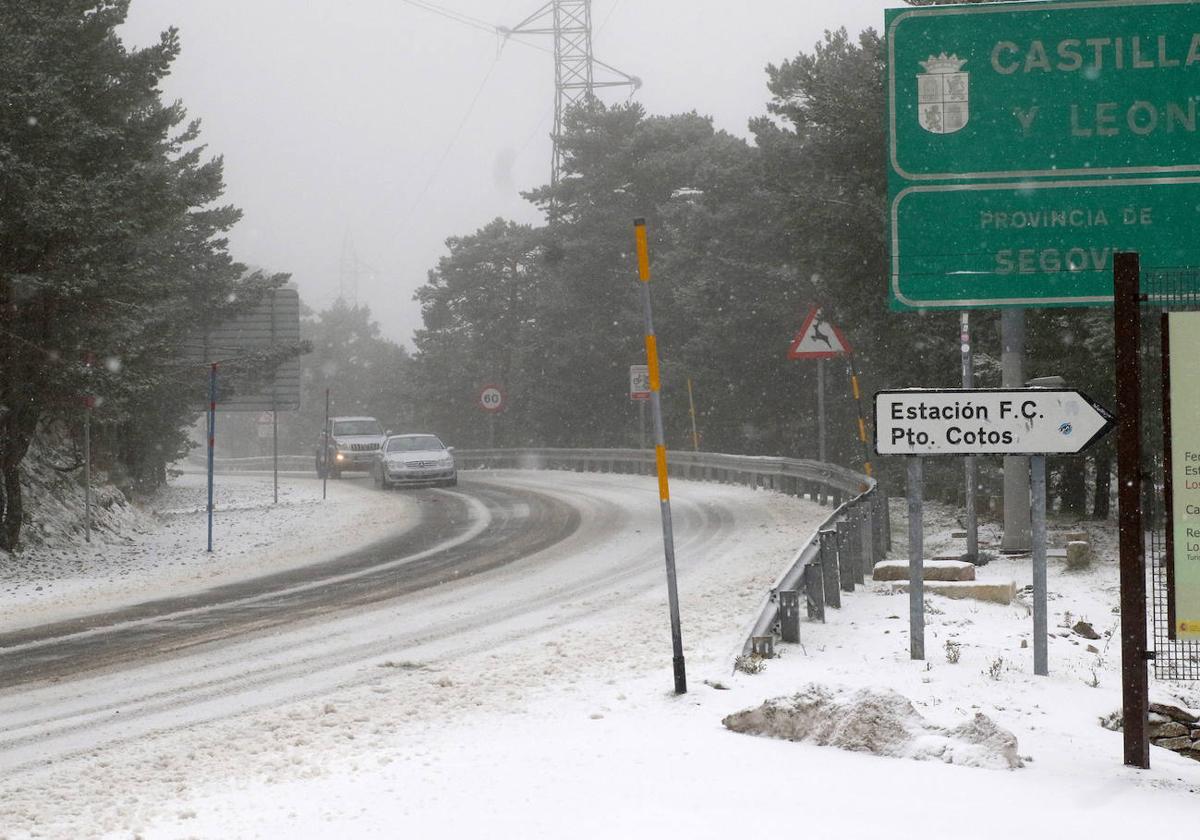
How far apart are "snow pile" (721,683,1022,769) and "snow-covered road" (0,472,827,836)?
4.76 ft

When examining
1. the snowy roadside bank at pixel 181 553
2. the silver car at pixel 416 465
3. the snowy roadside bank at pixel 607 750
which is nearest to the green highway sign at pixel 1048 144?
the snowy roadside bank at pixel 607 750

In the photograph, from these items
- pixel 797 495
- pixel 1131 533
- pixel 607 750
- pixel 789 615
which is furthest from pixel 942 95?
pixel 797 495

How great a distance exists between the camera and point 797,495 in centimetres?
2508

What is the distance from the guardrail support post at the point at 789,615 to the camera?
9227mm

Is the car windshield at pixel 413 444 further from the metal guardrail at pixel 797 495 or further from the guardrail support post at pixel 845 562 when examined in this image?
the guardrail support post at pixel 845 562

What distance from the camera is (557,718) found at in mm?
7453

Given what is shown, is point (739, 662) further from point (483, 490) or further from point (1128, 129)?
point (483, 490)

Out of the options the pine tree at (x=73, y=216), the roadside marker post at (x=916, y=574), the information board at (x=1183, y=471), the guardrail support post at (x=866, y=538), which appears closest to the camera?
the information board at (x=1183, y=471)

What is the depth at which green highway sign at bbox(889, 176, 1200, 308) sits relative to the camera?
9781 millimetres

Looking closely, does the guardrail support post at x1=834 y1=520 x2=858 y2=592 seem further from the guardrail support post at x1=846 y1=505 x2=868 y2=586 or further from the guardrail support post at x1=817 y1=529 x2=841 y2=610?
the guardrail support post at x1=817 y1=529 x2=841 y2=610

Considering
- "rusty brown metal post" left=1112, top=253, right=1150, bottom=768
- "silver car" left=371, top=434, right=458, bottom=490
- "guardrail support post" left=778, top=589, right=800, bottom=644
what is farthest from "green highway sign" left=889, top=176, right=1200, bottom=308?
"silver car" left=371, top=434, right=458, bottom=490

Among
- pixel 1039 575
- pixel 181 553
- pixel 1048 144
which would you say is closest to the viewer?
pixel 1039 575

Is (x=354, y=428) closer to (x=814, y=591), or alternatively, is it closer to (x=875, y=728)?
(x=814, y=591)

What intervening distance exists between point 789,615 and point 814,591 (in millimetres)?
999
